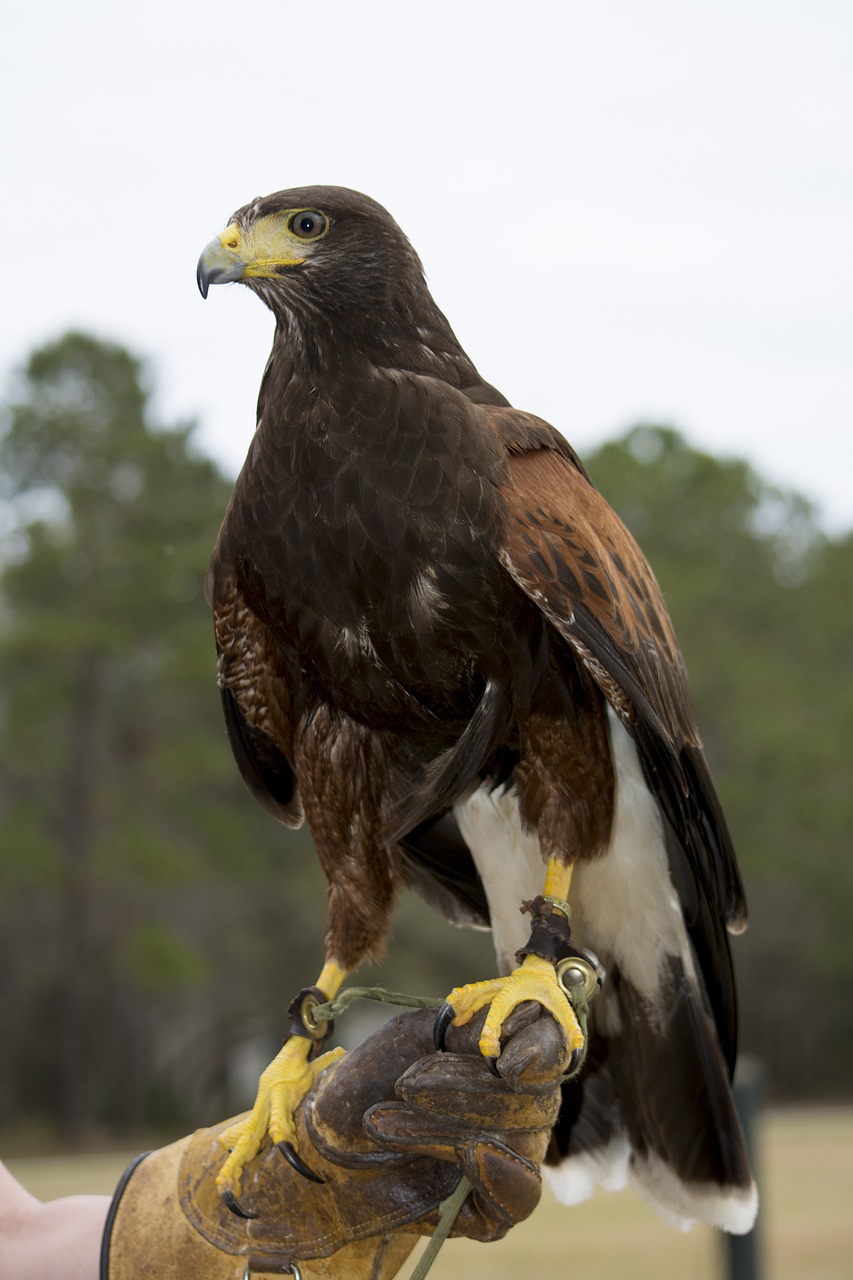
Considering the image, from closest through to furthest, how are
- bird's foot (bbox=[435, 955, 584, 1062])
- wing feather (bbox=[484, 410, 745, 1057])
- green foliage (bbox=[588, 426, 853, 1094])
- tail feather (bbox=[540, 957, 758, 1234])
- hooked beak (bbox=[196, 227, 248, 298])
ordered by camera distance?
bird's foot (bbox=[435, 955, 584, 1062])
wing feather (bbox=[484, 410, 745, 1057])
hooked beak (bbox=[196, 227, 248, 298])
tail feather (bbox=[540, 957, 758, 1234])
green foliage (bbox=[588, 426, 853, 1094])

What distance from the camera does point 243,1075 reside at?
72.9 feet

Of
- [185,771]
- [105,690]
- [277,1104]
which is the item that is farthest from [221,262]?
[105,690]

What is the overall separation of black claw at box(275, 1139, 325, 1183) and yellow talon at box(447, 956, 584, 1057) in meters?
0.44

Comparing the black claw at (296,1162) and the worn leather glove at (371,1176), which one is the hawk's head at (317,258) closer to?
the worn leather glove at (371,1176)

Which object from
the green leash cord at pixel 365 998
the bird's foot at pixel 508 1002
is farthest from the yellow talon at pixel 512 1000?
the green leash cord at pixel 365 998

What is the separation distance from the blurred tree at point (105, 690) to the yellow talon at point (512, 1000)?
16.8 m

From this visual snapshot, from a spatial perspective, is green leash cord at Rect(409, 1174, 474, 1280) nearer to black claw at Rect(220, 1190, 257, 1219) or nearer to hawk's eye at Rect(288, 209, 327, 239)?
black claw at Rect(220, 1190, 257, 1219)

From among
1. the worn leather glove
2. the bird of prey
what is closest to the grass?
the bird of prey

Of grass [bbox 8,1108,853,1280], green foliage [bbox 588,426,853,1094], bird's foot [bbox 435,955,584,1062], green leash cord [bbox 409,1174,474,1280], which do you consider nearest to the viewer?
green leash cord [bbox 409,1174,474,1280]

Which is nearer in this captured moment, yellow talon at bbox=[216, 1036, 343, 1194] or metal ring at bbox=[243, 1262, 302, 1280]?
metal ring at bbox=[243, 1262, 302, 1280]

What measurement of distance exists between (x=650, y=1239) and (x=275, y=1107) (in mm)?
8224

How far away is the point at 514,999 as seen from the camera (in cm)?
255

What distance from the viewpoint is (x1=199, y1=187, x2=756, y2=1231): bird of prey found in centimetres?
261

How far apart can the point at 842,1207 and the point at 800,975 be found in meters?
20.6
